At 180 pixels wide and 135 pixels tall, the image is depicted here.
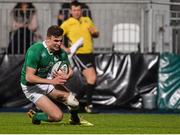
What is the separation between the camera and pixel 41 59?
504 inches

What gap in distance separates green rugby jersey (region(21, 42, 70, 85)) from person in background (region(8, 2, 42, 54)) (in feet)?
20.1

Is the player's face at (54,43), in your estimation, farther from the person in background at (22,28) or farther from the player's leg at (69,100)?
the person in background at (22,28)

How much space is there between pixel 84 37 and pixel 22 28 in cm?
196

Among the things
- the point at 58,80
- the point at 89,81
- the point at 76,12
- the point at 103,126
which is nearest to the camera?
the point at 58,80

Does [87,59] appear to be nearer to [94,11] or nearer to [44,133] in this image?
[94,11]

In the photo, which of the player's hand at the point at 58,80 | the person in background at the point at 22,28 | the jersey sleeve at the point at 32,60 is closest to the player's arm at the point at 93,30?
the person in background at the point at 22,28

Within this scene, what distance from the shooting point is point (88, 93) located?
58.3 feet

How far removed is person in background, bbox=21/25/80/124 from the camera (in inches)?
496

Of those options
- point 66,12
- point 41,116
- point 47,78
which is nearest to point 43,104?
point 41,116

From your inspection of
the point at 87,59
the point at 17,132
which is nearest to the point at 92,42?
the point at 87,59

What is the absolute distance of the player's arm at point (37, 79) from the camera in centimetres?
1248

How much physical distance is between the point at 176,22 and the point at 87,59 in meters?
2.64

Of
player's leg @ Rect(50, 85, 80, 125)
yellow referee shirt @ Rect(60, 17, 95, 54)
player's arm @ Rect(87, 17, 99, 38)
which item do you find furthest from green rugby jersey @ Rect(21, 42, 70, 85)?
yellow referee shirt @ Rect(60, 17, 95, 54)

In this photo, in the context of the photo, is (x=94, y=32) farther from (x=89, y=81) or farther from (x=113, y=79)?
(x=113, y=79)
